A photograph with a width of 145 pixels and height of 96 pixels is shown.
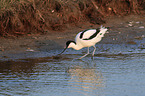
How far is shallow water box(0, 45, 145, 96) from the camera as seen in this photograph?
4992mm

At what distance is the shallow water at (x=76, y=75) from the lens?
4.99 m

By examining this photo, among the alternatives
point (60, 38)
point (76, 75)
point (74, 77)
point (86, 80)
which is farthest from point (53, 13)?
point (86, 80)

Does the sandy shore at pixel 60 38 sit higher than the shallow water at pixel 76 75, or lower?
higher

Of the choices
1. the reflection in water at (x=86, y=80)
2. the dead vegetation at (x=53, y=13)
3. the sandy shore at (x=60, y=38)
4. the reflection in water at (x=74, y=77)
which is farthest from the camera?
the dead vegetation at (x=53, y=13)

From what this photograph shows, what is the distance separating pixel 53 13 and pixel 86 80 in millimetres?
5081

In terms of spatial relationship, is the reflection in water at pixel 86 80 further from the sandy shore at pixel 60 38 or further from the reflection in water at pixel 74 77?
the sandy shore at pixel 60 38

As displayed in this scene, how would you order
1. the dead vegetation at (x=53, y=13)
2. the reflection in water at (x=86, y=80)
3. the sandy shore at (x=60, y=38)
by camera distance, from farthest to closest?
the dead vegetation at (x=53, y=13) < the sandy shore at (x=60, y=38) < the reflection in water at (x=86, y=80)

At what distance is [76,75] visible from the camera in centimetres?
604

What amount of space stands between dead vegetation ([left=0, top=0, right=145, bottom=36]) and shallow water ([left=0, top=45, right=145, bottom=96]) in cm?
197

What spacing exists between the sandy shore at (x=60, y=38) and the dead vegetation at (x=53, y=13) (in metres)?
0.26

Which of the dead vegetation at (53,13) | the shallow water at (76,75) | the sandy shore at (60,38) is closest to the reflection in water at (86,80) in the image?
the shallow water at (76,75)

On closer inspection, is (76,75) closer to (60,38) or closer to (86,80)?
(86,80)

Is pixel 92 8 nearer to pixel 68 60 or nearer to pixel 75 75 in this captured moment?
pixel 68 60

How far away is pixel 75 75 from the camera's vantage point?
605 cm
